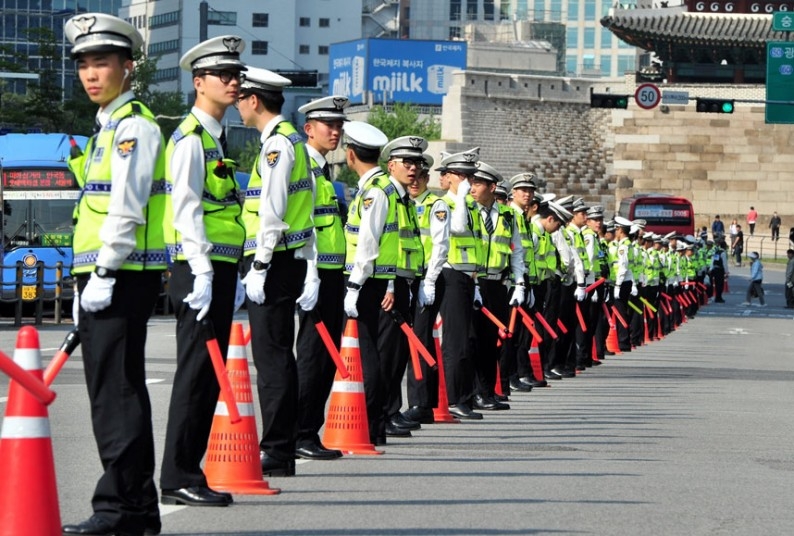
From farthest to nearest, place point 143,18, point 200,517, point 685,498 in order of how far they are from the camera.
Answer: point 143,18 → point 685,498 → point 200,517

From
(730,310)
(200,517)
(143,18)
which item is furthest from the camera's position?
(143,18)

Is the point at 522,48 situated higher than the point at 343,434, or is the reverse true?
the point at 522,48

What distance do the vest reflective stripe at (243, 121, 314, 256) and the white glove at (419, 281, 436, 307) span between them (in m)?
3.74

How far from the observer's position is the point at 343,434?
1154 centimetres

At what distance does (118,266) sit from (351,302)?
14.5ft

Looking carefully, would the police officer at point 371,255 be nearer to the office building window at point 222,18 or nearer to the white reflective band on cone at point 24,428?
the white reflective band on cone at point 24,428

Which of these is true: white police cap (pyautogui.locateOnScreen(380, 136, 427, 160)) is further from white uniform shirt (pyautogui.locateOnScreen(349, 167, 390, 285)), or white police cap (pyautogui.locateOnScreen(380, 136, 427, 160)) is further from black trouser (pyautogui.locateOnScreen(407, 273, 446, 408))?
black trouser (pyautogui.locateOnScreen(407, 273, 446, 408))

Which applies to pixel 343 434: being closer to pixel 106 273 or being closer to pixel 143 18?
pixel 106 273

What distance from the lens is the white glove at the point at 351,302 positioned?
39.9 ft

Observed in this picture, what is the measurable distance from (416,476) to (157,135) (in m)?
3.00

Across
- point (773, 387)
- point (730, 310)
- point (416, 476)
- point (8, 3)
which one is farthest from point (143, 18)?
point (416, 476)

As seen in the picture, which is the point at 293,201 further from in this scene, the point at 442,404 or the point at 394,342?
the point at 442,404

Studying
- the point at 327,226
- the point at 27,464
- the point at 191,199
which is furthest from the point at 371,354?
the point at 27,464

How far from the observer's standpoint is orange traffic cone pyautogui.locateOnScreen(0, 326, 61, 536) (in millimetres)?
7059
